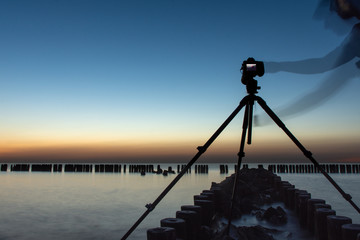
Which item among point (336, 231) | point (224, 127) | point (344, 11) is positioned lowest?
point (336, 231)

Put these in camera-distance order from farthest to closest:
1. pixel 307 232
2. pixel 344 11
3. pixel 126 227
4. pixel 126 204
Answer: pixel 126 204
pixel 126 227
pixel 307 232
pixel 344 11

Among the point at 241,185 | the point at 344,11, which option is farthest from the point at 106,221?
the point at 344,11

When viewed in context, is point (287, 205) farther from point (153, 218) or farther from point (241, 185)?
point (153, 218)

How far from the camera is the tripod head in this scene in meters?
4.41

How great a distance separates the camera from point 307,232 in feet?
29.0

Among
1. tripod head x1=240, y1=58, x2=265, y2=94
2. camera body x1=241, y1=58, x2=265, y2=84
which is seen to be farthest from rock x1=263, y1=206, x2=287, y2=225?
camera body x1=241, y1=58, x2=265, y2=84

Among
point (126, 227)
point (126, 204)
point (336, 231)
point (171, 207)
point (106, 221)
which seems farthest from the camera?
point (126, 204)

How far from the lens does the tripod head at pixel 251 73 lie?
4410mm

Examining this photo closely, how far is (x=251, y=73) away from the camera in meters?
4.43

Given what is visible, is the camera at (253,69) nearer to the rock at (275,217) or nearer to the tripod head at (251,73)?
the tripod head at (251,73)

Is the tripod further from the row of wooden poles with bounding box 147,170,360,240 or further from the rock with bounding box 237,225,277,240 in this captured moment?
the rock with bounding box 237,225,277,240

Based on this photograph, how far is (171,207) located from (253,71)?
16420mm

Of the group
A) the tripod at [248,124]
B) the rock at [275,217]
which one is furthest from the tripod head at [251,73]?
the rock at [275,217]

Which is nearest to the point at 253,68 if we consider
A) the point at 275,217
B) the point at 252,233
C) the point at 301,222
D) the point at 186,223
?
the point at 186,223
